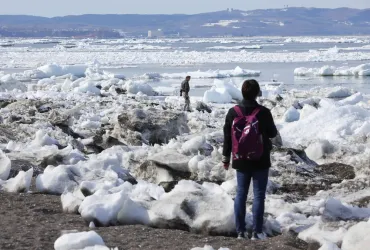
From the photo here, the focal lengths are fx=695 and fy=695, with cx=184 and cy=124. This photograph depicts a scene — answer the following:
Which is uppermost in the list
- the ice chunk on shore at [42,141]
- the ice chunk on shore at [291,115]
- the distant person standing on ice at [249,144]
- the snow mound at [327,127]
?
the distant person standing on ice at [249,144]

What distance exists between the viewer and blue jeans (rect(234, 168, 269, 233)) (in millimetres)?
4719

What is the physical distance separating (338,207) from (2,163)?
10.2 ft

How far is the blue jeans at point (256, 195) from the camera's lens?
472cm

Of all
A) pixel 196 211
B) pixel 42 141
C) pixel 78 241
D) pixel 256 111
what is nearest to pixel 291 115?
pixel 42 141

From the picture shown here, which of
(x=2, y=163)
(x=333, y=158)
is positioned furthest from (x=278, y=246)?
(x=333, y=158)

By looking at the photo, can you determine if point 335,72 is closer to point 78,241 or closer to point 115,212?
point 115,212

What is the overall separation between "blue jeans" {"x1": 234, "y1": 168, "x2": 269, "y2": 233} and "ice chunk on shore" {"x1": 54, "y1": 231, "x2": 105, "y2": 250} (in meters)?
1.09

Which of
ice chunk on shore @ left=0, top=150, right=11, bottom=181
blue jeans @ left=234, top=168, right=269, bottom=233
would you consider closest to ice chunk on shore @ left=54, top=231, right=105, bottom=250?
blue jeans @ left=234, top=168, right=269, bottom=233

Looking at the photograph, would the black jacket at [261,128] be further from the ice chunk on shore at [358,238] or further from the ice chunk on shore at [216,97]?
the ice chunk on shore at [216,97]

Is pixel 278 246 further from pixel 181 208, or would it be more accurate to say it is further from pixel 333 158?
pixel 333 158

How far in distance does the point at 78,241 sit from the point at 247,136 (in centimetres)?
132

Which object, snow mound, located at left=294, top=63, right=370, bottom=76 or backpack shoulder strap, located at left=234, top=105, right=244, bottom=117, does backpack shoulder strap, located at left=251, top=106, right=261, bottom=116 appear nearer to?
backpack shoulder strap, located at left=234, top=105, right=244, bottom=117

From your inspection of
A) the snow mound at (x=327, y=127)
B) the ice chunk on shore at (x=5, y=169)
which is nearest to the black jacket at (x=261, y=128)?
the ice chunk on shore at (x=5, y=169)

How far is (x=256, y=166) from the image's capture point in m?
4.66
